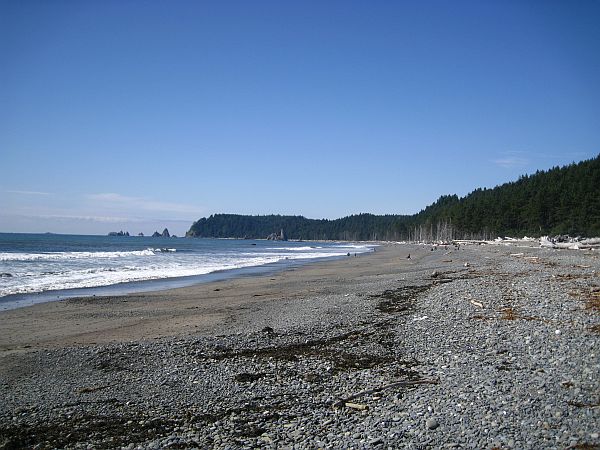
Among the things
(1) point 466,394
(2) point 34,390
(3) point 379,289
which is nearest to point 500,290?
(3) point 379,289

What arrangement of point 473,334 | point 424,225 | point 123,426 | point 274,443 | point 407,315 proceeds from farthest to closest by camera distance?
point 424,225, point 407,315, point 473,334, point 123,426, point 274,443

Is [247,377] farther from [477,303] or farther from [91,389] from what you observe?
[477,303]

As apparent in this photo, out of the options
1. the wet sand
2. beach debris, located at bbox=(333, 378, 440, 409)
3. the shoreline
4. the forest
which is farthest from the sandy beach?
the forest

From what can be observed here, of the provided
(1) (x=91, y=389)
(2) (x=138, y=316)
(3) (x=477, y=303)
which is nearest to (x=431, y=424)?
(1) (x=91, y=389)

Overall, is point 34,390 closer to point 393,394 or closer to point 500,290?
point 393,394

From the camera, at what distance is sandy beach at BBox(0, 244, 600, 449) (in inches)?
217

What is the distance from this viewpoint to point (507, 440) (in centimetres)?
487

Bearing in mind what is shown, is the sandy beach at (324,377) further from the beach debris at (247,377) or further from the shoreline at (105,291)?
the shoreline at (105,291)

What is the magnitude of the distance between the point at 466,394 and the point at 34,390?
24.8ft

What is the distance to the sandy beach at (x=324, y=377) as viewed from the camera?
5508 millimetres

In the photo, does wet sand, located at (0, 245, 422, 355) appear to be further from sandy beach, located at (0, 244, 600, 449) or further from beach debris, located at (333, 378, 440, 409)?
beach debris, located at (333, 378, 440, 409)

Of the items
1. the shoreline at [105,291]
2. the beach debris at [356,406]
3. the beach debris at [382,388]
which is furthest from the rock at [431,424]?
the shoreline at [105,291]

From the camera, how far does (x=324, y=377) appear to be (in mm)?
7746

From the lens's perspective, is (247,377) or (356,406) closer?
(356,406)
